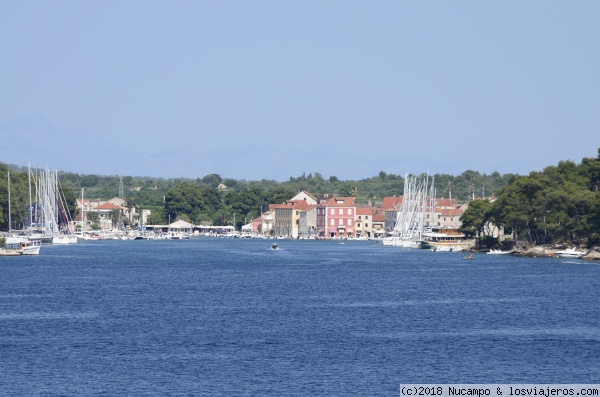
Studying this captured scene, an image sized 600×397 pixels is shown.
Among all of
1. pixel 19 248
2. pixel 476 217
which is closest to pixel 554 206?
pixel 476 217

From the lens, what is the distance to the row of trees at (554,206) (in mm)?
101688

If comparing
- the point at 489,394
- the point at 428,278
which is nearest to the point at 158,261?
the point at 428,278

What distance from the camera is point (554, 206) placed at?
342ft

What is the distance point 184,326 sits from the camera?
46.2 m

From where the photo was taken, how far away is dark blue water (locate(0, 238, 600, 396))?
34.2 meters

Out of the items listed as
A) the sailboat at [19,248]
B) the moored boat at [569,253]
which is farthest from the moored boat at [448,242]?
the sailboat at [19,248]

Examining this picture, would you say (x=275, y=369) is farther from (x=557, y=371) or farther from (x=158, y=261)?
(x=158, y=261)

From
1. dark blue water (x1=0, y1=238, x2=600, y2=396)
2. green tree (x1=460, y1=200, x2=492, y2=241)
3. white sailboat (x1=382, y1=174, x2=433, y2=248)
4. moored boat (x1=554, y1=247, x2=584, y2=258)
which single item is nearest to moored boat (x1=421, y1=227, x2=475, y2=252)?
green tree (x1=460, y1=200, x2=492, y2=241)

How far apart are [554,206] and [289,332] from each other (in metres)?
64.6

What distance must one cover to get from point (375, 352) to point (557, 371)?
6674mm

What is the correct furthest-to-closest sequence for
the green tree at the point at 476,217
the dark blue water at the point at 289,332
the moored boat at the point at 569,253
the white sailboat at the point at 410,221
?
the white sailboat at the point at 410,221, the green tree at the point at 476,217, the moored boat at the point at 569,253, the dark blue water at the point at 289,332

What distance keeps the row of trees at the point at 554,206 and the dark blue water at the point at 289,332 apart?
76.2ft

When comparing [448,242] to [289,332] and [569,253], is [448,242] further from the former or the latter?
[289,332]

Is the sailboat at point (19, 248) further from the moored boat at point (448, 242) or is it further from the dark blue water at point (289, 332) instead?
the moored boat at point (448, 242)
